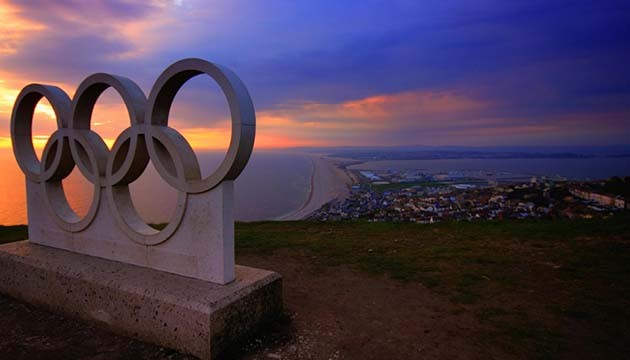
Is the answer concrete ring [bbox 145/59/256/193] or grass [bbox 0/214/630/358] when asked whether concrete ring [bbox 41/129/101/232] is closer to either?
concrete ring [bbox 145/59/256/193]

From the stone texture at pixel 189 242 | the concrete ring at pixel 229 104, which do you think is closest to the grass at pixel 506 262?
the stone texture at pixel 189 242

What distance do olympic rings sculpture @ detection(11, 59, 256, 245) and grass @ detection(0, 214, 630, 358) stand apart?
3.60m

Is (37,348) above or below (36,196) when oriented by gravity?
below

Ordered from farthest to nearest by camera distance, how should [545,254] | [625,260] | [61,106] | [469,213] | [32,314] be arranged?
[469,213] < [545,254] < [625,260] < [61,106] < [32,314]

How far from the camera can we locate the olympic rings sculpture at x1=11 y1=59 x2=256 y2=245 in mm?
4531

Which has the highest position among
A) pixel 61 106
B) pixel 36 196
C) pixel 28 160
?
pixel 61 106

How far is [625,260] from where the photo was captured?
730 cm

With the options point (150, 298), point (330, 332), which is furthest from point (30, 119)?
point (330, 332)

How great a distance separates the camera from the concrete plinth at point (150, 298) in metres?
4.14

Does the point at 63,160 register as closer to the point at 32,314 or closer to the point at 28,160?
the point at 28,160

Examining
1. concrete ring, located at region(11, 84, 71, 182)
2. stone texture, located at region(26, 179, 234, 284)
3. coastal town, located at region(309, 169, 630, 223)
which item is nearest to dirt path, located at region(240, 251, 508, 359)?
stone texture, located at region(26, 179, 234, 284)

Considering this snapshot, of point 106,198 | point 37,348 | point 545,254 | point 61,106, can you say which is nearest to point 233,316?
point 37,348

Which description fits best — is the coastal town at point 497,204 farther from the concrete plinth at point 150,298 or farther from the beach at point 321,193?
the concrete plinth at point 150,298

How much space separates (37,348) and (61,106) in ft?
12.5
